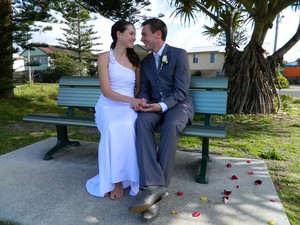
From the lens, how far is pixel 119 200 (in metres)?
2.55

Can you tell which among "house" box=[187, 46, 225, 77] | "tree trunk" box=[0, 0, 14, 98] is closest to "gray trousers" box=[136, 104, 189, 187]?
"tree trunk" box=[0, 0, 14, 98]

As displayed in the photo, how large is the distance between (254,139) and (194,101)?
186 centimetres

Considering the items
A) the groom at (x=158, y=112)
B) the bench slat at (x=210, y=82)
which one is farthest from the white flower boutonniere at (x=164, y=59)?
the bench slat at (x=210, y=82)

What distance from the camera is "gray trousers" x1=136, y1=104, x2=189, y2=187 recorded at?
7.55 ft

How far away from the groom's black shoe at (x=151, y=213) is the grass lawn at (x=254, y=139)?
39.5 inches

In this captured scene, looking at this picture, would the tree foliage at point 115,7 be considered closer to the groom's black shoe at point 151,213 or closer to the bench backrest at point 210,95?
the bench backrest at point 210,95

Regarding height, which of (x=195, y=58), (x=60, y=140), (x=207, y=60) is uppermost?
(x=195, y=58)

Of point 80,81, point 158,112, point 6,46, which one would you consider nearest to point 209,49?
point 6,46

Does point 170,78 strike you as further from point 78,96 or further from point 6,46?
point 6,46

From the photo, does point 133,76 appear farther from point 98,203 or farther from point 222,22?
point 222,22

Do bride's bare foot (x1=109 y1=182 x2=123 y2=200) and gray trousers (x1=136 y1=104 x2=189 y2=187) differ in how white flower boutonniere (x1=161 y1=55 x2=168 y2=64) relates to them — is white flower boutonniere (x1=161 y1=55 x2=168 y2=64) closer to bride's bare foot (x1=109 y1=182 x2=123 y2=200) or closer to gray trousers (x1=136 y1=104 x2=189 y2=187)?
gray trousers (x1=136 y1=104 x2=189 y2=187)

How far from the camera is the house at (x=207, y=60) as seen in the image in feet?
130

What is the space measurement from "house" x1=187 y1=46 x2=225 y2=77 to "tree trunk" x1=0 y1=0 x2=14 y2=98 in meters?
33.3

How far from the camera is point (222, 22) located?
7.79 m
